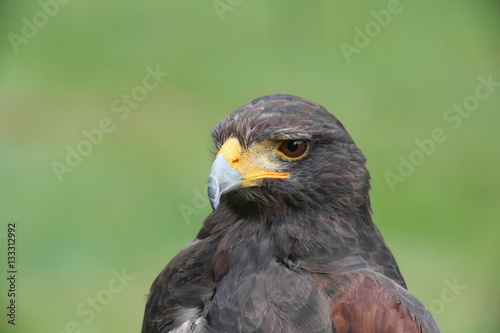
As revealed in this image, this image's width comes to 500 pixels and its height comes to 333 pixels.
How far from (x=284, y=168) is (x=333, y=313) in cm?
79

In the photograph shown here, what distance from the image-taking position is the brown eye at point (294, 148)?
429 cm

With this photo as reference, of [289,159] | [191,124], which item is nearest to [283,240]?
[289,159]

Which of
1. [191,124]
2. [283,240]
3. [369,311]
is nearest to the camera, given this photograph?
[369,311]

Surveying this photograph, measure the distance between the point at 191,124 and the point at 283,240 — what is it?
6800 mm

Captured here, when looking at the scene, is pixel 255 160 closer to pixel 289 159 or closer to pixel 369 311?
pixel 289 159

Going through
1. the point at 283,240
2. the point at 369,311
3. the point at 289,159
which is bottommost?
the point at 369,311

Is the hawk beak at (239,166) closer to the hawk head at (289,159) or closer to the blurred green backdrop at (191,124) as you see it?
the hawk head at (289,159)

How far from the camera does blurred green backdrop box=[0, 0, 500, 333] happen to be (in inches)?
356

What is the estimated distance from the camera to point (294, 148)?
430cm

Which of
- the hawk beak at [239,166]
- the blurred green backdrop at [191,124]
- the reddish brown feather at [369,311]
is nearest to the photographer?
the reddish brown feather at [369,311]

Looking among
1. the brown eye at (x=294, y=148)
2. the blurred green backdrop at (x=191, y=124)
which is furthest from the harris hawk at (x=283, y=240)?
the blurred green backdrop at (x=191, y=124)

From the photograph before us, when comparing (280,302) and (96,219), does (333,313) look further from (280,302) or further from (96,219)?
(96,219)

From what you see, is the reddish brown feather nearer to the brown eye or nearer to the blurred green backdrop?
the brown eye

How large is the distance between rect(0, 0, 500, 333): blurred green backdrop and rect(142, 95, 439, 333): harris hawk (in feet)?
13.7
